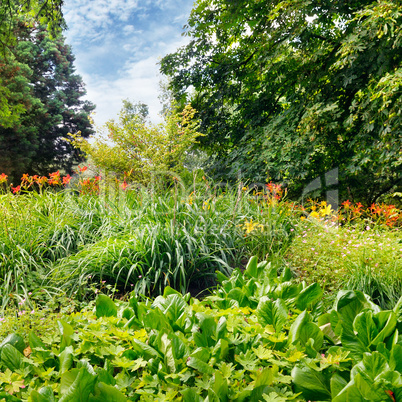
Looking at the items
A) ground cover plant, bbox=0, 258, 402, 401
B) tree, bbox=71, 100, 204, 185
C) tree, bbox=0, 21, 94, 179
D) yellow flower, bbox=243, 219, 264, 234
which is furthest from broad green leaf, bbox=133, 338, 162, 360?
tree, bbox=0, 21, 94, 179

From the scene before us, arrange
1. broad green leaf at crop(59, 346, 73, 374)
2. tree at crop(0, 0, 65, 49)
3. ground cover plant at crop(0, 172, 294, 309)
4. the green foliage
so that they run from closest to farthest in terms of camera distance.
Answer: broad green leaf at crop(59, 346, 73, 374) < the green foliage < ground cover plant at crop(0, 172, 294, 309) < tree at crop(0, 0, 65, 49)

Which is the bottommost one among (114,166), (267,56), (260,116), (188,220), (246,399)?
(246,399)

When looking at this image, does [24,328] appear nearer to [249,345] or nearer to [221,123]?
[249,345]

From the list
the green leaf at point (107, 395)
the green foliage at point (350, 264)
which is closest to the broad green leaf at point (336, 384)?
the green leaf at point (107, 395)

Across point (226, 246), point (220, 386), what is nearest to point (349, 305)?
point (220, 386)

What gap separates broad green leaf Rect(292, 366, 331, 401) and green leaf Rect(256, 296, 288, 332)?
0.27 m

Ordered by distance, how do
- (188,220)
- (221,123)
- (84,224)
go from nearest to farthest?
(188,220) → (84,224) → (221,123)

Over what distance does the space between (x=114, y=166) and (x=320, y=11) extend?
6.07 metres

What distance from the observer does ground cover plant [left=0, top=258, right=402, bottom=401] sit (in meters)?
0.94

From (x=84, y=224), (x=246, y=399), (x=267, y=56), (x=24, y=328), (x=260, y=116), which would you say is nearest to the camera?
(x=246, y=399)

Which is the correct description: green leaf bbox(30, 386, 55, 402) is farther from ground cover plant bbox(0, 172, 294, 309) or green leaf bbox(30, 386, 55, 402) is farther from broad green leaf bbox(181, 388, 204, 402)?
ground cover plant bbox(0, 172, 294, 309)

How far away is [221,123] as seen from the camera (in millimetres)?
8602

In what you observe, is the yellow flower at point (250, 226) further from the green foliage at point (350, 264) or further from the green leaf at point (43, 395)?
the green leaf at point (43, 395)

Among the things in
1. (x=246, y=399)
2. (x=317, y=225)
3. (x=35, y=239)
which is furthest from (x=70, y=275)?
(x=317, y=225)
